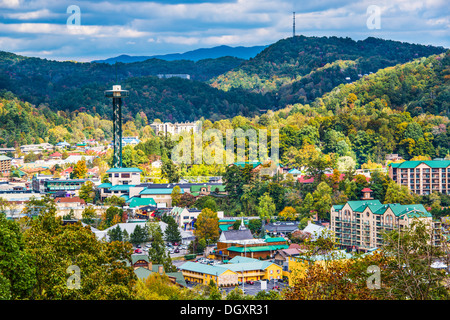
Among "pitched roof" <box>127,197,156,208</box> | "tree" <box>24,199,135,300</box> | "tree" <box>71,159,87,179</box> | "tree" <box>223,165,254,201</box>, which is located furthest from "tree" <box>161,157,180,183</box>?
"tree" <box>24,199,135,300</box>

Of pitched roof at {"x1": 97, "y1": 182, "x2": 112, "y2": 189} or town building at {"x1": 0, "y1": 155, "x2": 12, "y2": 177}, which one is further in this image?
town building at {"x1": 0, "y1": 155, "x2": 12, "y2": 177}

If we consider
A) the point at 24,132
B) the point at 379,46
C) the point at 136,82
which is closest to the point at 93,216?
the point at 24,132

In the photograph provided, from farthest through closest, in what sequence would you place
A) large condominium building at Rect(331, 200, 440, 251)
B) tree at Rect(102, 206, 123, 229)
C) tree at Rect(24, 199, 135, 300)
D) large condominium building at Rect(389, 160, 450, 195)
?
large condominium building at Rect(389, 160, 450, 195) → tree at Rect(102, 206, 123, 229) → large condominium building at Rect(331, 200, 440, 251) → tree at Rect(24, 199, 135, 300)

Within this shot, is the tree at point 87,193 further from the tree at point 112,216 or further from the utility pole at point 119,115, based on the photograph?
the tree at point 112,216

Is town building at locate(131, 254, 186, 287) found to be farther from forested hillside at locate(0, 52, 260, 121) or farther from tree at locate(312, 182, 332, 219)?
forested hillside at locate(0, 52, 260, 121)

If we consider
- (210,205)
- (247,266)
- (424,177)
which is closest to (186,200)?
(210,205)

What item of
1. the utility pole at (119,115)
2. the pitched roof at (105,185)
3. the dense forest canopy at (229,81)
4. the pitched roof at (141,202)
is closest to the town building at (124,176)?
the pitched roof at (105,185)
